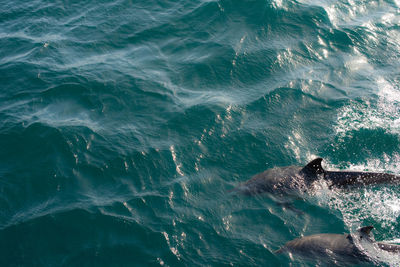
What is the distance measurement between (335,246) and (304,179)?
2270 mm

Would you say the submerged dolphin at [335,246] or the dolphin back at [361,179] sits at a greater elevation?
the dolphin back at [361,179]

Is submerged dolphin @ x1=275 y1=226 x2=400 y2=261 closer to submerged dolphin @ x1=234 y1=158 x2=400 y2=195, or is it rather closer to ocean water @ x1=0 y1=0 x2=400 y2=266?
ocean water @ x1=0 y1=0 x2=400 y2=266

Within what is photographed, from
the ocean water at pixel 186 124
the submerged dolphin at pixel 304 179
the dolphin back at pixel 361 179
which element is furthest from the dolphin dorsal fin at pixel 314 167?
the ocean water at pixel 186 124

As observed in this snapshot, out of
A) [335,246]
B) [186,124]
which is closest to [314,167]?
[335,246]

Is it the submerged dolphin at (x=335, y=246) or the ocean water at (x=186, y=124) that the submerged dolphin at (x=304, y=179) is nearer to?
the ocean water at (x=186, y=124)

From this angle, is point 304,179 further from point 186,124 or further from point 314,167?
point 186,124

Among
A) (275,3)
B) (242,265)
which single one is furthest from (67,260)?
(275,3)

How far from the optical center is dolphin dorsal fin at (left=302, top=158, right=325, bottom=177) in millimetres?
9812

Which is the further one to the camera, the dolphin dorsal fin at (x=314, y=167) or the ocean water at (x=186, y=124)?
the dolphin dorsal fin at (x=314, y=167)

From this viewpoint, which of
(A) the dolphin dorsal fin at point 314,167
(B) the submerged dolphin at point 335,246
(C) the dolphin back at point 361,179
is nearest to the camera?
(B) the submerged dolphin at point 335,246

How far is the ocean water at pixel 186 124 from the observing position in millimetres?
8820

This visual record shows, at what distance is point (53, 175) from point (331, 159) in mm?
8115

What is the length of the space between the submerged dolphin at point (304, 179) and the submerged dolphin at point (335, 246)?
1.87m

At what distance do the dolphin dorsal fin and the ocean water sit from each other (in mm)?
636
